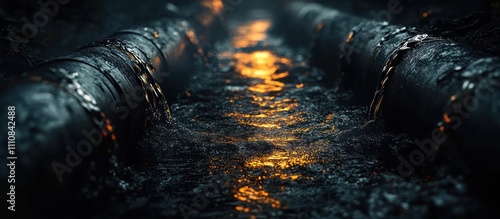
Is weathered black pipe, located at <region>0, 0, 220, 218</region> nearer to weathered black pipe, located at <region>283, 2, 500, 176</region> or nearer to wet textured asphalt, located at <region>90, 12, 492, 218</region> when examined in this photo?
wet textured asphalt, located at <region>90, 12, 492, 218</region>

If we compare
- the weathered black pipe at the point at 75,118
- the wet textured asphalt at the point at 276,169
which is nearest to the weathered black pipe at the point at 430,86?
the wet textured asphalt at the point at 276,169

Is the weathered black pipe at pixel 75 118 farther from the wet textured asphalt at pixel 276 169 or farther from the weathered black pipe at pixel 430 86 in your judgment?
the weathered black pipe at pixel 430 86

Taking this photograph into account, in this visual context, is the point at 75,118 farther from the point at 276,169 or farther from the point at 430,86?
the point at 430,86

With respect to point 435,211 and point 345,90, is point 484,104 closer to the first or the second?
point 435,211

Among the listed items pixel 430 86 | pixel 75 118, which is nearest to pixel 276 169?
pixel 430 86

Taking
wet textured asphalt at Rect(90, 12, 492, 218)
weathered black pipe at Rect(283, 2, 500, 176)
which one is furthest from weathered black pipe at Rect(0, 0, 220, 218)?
weathered black pipe at Rect(283, 2, 500, 176)

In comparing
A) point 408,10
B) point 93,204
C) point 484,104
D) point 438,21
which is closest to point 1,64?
point 93,204
